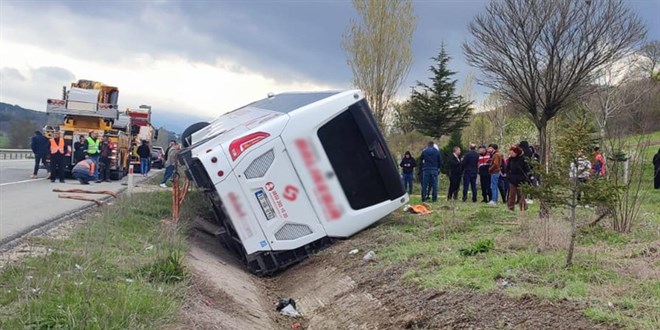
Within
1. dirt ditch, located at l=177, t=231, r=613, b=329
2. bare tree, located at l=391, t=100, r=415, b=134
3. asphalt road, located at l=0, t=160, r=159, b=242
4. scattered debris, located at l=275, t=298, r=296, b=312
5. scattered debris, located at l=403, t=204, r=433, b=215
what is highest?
bare tree, located at l=391, t=100, r=415, b=134

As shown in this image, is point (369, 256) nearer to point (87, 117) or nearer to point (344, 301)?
point (344, 301)

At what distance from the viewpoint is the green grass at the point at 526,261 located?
5.03 metres

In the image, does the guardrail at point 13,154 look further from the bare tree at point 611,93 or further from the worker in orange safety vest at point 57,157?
the bare tree at point 611,93

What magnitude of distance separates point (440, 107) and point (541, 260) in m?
31.2

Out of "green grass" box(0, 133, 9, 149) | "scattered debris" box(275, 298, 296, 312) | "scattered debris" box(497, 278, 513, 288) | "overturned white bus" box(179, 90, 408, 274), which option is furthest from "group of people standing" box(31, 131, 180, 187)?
"green grass" box(0, 133, 9, 149)

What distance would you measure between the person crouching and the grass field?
1081cm

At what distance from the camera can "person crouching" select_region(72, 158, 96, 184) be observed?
16.9 metres

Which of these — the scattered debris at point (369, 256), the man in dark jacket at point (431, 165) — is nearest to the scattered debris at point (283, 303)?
Result: the scattered debris at point (369, 256)

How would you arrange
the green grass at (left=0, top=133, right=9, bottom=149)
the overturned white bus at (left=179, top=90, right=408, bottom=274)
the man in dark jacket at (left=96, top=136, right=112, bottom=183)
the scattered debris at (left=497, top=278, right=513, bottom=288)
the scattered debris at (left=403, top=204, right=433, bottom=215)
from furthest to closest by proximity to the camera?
the green grass at (left=0, top=133, right=9, bottom=149)
the man in dark jacket at (left=96, top=136, right=112, bottom=183)
the scattered debris at (left=403, top=204, right=433, bottom=215)
the overturned white bus at (left=179, top=90, right=408, bottom=274)
the scattered debris at (left=497, top=278, right=513, bottom=288)

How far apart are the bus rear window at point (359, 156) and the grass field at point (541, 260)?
885mm

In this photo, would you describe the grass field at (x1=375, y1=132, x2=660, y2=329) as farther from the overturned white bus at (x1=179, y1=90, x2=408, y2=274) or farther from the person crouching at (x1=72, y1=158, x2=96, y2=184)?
the person crouching at (x1=72, y1=158, x2=96, y2=184)

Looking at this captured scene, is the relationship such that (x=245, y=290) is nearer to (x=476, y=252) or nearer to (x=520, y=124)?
(x=476, y=252)

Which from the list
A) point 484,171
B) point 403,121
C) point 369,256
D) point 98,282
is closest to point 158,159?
point 403,121

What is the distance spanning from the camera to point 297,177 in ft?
26.1
